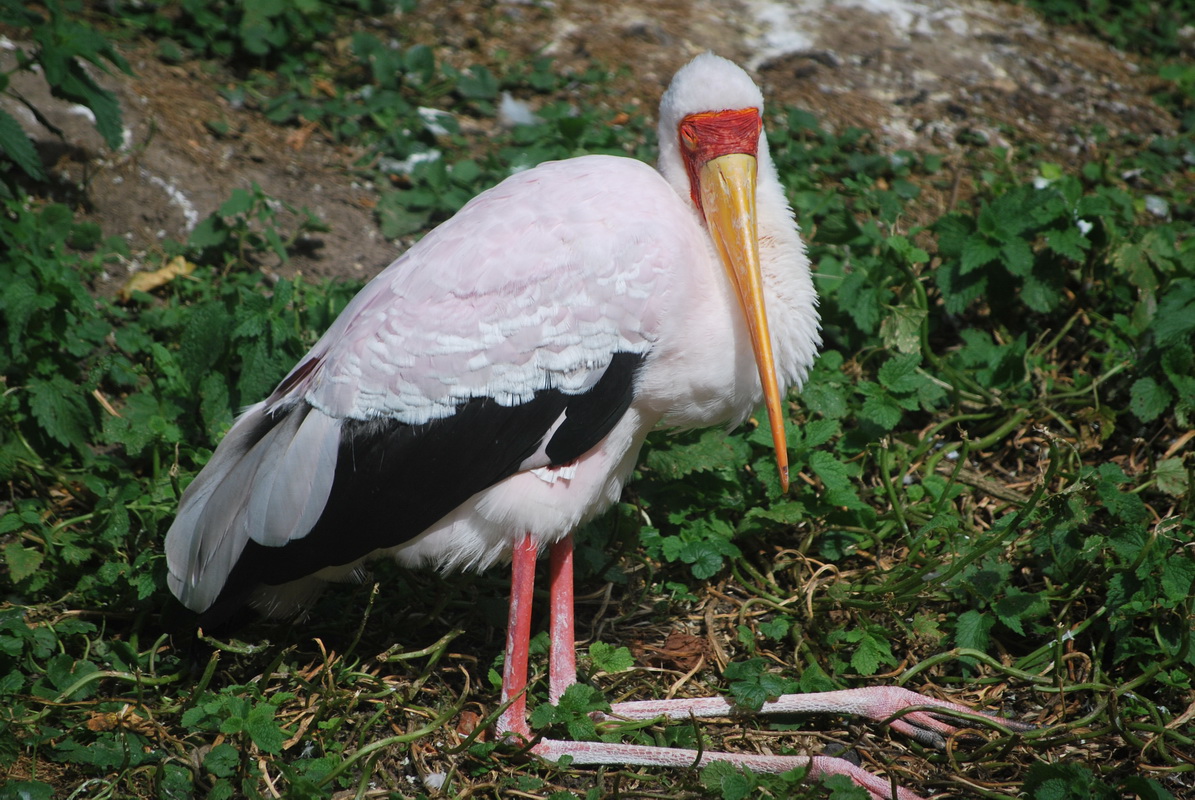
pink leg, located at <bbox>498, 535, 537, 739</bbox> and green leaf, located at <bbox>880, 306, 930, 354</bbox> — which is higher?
green leaf, located at <bbox>880, 306, 930, 354</bbox>

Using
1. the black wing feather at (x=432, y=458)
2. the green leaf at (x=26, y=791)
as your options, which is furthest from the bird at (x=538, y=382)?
the green leaf at (x=26, y=791)

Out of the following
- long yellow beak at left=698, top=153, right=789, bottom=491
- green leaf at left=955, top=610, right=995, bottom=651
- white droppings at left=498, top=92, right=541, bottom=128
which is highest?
long yellow beak at left=698, top=153, right=789, bottom=491

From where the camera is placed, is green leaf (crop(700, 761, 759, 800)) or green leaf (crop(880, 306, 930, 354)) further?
Answer: green leaf (crop(880, 306, 930, 354))

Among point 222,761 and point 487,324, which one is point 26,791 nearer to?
point 222,761

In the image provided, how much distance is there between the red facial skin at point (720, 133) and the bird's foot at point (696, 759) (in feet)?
5.28

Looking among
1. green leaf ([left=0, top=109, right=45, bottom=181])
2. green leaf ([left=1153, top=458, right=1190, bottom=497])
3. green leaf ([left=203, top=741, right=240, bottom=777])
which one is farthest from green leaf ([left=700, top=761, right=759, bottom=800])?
green leaf ([left=0, top=109, right=45, bottom=181])

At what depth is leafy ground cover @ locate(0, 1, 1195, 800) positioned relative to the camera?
8.63 ft

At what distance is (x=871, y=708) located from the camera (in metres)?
2.75

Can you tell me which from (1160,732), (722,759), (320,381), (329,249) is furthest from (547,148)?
(1160,732)

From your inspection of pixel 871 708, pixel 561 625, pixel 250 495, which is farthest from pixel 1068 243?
pixel 250 495

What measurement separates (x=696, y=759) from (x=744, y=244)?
4.46 feet

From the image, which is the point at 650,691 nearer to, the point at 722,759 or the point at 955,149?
the point at 722,759

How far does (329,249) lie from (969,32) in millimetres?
3968

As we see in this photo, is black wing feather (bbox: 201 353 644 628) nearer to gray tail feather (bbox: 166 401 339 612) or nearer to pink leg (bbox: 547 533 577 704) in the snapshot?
gray tail feather (bbox: 166 401 339 612)
